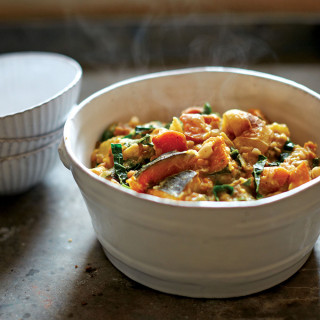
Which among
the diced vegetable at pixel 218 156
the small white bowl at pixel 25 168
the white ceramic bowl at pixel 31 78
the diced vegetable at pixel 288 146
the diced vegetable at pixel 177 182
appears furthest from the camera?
the white ceramic bowl at pixel 31 78

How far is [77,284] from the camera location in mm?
1465

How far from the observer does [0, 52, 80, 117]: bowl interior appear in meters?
2.17

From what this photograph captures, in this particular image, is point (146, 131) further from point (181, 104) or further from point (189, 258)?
point (189, 258)

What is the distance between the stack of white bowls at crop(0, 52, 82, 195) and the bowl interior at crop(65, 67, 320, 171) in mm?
156

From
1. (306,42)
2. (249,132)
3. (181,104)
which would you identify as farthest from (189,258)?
(306,42)

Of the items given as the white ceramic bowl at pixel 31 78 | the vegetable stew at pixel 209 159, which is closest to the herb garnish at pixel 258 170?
the vegetable stew at pixel 209 159

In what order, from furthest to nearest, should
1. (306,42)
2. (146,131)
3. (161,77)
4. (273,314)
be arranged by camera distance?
(306,42) → (161,77) → (146,131) → (273,314)

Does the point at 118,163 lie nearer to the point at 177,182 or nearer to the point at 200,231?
the point at 177,182

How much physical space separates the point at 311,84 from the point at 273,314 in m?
1.71

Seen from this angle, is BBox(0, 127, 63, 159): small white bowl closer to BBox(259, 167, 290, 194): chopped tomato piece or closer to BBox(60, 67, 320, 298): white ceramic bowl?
BBox(60, 67, 320, 298): white ceramic bowl

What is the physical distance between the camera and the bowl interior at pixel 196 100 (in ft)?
5.47

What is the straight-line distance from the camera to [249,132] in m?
1.56

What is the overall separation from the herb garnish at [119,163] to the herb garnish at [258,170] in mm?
411

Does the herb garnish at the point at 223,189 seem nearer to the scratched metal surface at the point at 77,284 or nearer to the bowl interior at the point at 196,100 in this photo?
the scratched metal surface at the point at 77,284
